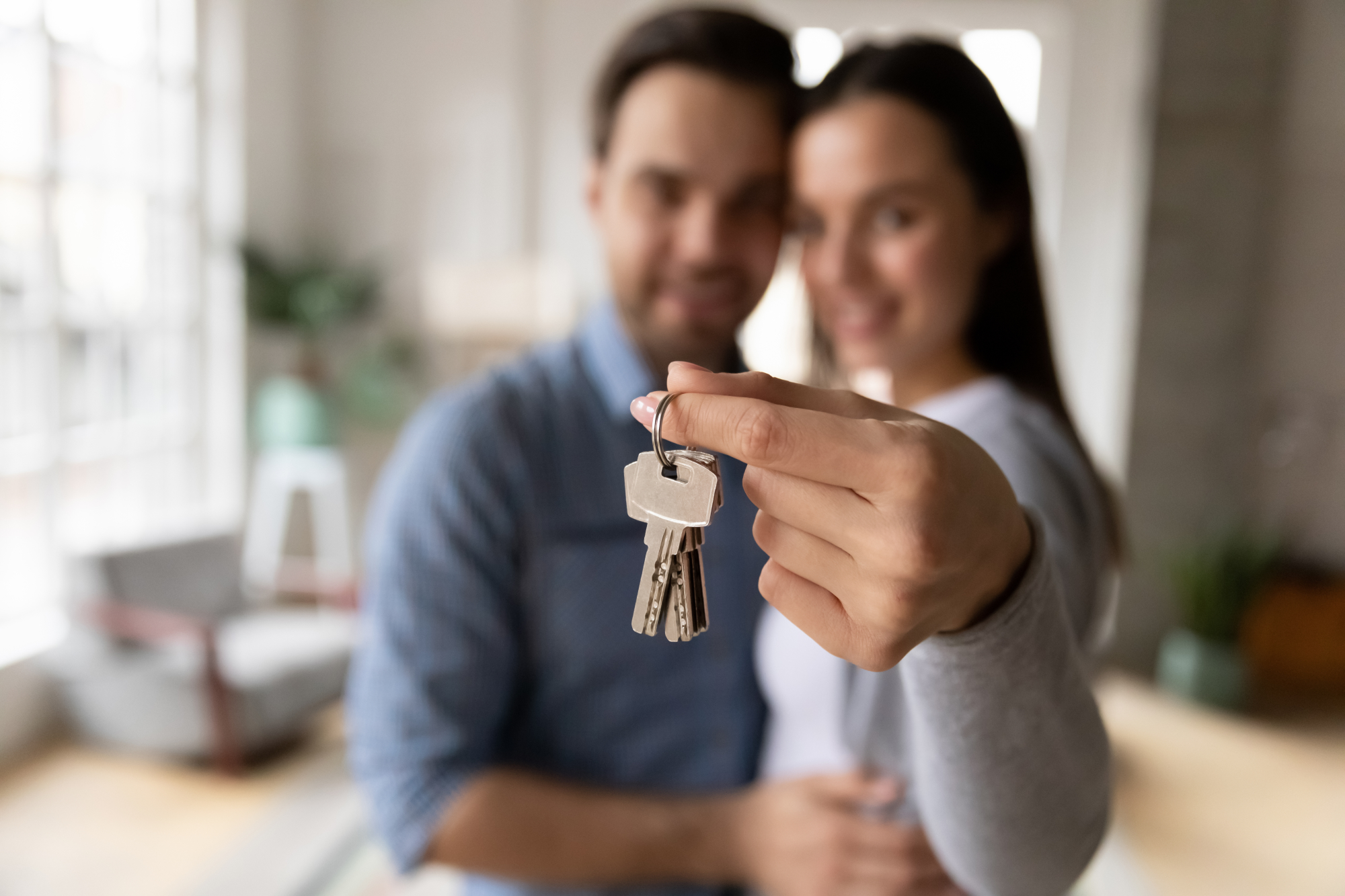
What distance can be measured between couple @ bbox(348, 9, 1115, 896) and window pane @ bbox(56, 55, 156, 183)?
229 cm

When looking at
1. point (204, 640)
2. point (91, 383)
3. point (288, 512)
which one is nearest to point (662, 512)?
point (204, 640)

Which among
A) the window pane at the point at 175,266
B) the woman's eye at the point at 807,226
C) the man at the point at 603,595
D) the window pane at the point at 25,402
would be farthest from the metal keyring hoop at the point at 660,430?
the window pane at the point at 175,266

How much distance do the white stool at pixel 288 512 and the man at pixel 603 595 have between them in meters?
2.69

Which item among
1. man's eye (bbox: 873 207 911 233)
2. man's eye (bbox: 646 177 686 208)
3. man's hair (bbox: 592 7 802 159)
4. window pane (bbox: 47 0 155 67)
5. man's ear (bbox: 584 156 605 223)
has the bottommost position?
man's eye (bbox: 873 207 911 233)

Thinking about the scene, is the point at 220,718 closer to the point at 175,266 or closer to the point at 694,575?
the point at 175,266

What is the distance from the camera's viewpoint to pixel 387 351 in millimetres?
3551

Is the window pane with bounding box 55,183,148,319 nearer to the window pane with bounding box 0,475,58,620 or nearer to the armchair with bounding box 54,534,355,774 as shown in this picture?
the window pane with bounding box 0,475,58,620

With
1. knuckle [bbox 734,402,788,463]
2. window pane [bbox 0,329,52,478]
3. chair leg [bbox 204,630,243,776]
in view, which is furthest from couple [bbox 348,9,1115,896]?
window pane [bbox 0,329,52,478]

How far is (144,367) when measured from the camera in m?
3.02

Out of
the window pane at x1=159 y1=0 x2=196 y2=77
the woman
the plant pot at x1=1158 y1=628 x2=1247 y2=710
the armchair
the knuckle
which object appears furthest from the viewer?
the window pane at x1=159 y1=0 x2=196 y2=77

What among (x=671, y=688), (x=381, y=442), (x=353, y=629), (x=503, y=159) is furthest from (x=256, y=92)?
(x=671, y=688)

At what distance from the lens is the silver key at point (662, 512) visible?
0.85 feet

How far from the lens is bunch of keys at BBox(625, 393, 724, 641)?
0.85ft

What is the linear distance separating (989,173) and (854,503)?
1.32 ft
